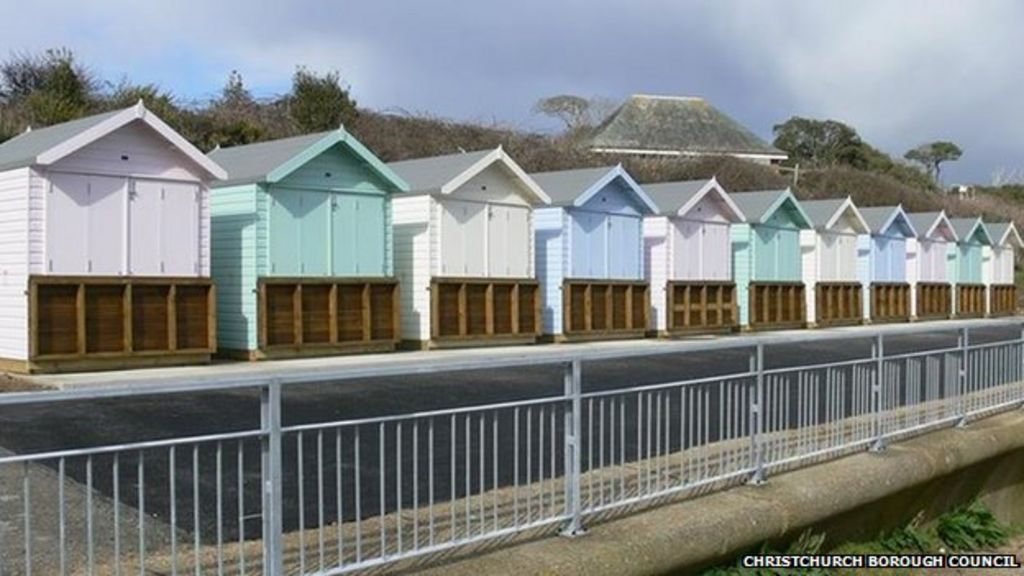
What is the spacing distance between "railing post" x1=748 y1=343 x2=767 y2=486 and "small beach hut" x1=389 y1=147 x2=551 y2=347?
14.2 m

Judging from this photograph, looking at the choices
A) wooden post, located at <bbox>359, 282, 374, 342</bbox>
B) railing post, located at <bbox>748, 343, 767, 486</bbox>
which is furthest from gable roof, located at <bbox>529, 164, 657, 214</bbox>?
railing post, located at <bbox>748, 343, 767, 486</bbox>

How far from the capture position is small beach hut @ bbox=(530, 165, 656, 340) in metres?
24.8

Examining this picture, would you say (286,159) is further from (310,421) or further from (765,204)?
(765,204)

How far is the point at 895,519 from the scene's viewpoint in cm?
835

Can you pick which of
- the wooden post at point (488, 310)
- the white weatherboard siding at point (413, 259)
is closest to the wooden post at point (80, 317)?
the white weatherboard siding at point (413, 259)

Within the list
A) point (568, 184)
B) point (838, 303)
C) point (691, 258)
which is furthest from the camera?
point (838, 303)

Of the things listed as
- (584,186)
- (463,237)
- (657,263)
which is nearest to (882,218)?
(657,263)

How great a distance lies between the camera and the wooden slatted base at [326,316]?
18750 millimetres

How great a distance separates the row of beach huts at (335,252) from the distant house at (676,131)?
34.3 meters

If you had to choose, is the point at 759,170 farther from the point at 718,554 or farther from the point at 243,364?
the point at 718,554

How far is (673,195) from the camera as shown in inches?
1147

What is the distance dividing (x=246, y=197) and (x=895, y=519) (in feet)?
43.6

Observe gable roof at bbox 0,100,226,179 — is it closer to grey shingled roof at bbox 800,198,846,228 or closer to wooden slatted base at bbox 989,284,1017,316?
grey shingled roof at bbox 800,198,846,228

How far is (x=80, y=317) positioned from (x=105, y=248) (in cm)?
111
